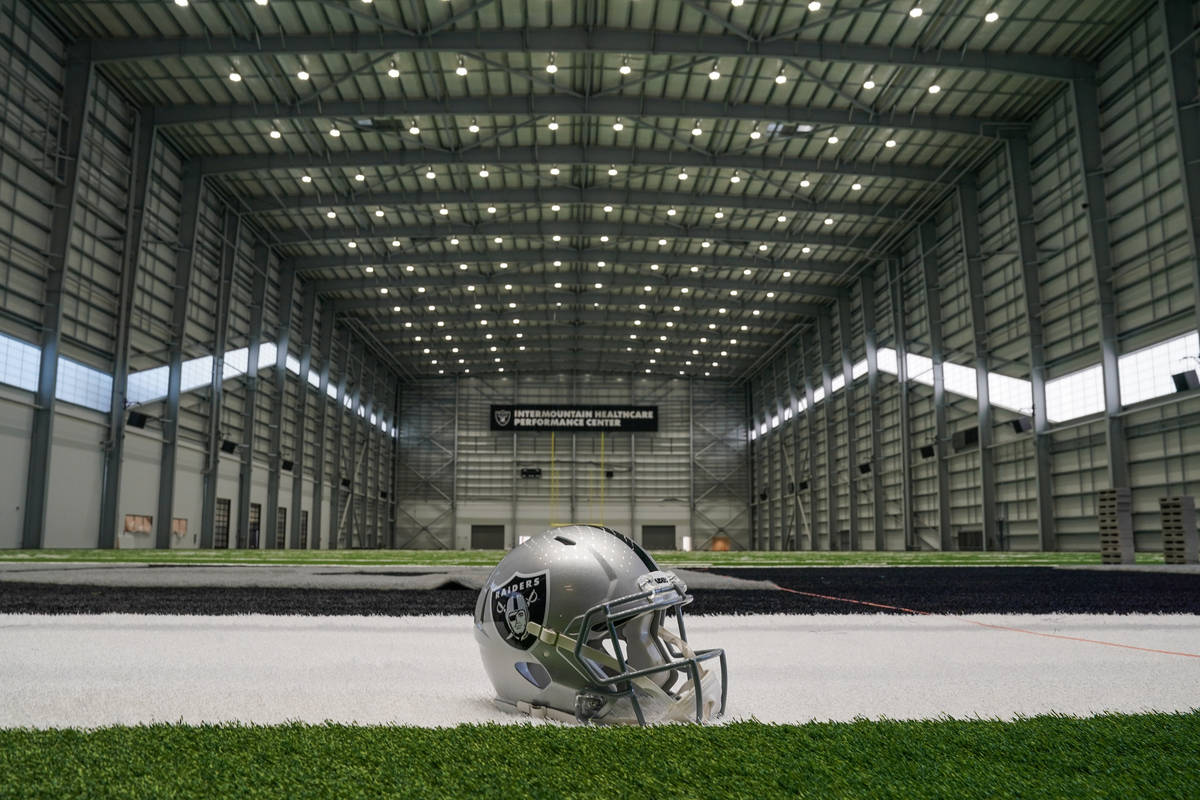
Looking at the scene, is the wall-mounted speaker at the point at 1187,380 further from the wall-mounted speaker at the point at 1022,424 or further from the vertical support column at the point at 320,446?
the vertical support column at the point at 320,446

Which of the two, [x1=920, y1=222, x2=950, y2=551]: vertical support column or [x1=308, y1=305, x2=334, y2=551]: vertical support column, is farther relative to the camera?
[x1=308, y1=305, x2=334, y2=551]: vertical support column

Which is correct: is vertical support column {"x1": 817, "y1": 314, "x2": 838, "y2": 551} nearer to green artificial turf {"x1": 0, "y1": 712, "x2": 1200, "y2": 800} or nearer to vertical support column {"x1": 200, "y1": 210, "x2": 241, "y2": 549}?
vertical support column {"x1": 200, "y1": 210, "x2": 241, "y2": 549}

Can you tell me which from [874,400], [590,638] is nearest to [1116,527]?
[590,638]

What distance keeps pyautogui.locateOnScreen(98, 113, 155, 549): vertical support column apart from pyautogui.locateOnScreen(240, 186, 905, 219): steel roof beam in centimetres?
698

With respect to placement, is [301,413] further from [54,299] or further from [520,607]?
[520,607]

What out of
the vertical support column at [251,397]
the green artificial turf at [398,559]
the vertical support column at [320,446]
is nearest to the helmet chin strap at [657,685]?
the green artificial turf at [398,559]

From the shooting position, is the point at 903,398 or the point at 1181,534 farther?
the point at 903,398

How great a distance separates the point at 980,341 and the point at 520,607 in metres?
34.7

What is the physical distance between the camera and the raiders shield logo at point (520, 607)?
263 cm

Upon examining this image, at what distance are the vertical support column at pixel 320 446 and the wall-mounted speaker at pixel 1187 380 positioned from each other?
4117cm

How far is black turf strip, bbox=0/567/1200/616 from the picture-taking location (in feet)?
20.0

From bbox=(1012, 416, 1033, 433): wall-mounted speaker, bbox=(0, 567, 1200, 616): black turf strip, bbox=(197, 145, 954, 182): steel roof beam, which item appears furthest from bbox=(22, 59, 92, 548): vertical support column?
bbox=(1012, 416, 1033, 433): wall-mounted speaker

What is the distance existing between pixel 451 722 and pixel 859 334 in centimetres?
4661

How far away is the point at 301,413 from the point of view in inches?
1797
